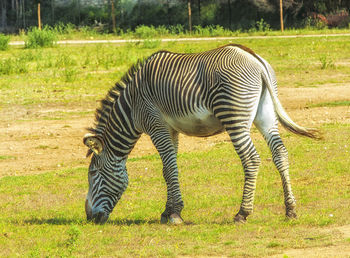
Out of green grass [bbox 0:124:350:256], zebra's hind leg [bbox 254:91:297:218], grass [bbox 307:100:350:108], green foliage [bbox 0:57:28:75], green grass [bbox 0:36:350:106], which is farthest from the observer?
green foliage [bbox 0:57:28:75]

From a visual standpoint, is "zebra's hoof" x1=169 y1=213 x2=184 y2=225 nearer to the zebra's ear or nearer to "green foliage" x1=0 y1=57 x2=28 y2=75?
the zebra's ear

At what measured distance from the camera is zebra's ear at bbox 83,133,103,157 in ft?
26.0

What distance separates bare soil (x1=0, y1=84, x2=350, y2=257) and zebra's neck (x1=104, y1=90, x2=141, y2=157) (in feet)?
12.5

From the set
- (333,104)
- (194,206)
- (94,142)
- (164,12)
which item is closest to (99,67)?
(333,104)

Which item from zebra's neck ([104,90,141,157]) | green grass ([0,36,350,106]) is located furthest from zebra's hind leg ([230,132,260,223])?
green grass ([0,36,350,106])

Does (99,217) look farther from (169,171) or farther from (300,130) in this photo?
(300,130)

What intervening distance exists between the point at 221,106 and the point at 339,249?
2028 millimetres

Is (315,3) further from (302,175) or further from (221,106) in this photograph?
(221,106)

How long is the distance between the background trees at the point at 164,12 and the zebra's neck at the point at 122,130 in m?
29.3

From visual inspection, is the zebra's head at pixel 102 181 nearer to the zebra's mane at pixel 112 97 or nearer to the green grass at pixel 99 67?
the zebra's mane at pixel 112 97

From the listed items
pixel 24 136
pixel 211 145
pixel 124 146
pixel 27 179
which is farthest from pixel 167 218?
pixel 24 136

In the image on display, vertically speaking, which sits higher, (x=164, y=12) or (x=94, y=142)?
(x=164, y=12)

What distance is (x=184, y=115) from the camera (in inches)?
304

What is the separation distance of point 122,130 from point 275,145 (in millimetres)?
1829
